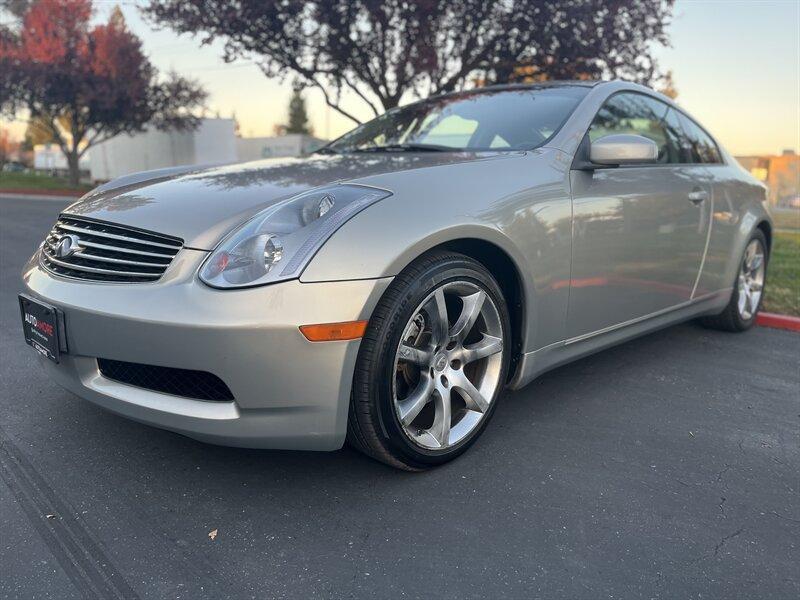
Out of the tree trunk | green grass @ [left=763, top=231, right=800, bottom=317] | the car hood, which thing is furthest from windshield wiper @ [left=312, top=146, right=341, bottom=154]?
the tree trunk

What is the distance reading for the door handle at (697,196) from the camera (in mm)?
3572

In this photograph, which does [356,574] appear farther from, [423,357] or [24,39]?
[24,39]

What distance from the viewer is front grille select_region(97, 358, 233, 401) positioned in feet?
A: 6.66

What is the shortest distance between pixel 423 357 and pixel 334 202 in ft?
2.06

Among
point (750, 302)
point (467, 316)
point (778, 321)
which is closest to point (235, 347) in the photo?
point (467, 316)

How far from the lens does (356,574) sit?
6.02 ft

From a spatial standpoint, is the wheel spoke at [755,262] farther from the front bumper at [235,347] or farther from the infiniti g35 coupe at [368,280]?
the front bumper at [235,347]

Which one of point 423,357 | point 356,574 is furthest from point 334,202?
point 356,574

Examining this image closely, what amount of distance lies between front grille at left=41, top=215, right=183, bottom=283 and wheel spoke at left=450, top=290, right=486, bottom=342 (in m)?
1.02

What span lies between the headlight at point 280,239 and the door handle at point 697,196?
2.15 metres

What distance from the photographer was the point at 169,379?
82.0 inches

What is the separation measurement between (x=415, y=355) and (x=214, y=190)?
38.9 inches

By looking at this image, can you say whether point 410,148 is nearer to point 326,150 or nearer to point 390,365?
point 326,150

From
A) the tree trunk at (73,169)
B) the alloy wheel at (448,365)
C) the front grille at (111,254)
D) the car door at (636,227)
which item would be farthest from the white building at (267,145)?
the alloy wheel at (448,365)
